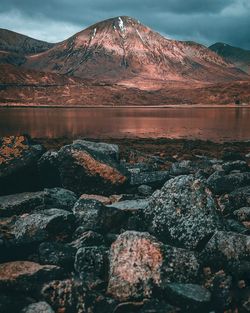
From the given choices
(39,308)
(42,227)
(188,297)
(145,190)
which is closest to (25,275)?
(39,308)

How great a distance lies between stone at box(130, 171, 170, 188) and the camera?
17.4 metres

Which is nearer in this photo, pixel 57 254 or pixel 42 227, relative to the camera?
pixel 57 254

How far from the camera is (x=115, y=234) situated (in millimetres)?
12328

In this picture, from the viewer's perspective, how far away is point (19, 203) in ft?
45.2

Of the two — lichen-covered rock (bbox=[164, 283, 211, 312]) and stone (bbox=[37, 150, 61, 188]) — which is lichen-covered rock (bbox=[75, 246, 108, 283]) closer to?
lichen-covered rock (bbox=[164, 283, 211, 312])

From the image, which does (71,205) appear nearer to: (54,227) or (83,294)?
(54,227)

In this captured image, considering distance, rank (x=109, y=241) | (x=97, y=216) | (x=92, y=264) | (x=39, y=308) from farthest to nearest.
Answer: (x=97, y=216) < (x=109, y=241) < (x=92, y=264) < (x=39, y=308)

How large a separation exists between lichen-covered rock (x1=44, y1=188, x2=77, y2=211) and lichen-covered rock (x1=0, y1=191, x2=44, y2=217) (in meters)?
0.25

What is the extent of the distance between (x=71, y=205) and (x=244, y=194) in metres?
5.93

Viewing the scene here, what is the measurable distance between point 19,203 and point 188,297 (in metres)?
6.72

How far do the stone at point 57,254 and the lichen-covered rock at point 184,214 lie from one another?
2520 millimetres

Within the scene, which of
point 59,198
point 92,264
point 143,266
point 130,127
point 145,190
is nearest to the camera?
point 143,266

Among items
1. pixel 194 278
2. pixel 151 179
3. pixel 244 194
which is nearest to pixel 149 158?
pixel 151 179

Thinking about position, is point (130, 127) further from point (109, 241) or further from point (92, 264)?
point (92, 264)
